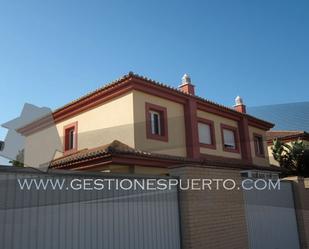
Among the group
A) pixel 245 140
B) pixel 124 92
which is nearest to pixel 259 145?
pixel 245 140

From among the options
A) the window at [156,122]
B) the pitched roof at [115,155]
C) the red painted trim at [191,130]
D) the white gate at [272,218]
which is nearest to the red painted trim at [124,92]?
the red painted trim at [191,130]

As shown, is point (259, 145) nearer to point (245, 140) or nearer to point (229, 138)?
point (245, 140)

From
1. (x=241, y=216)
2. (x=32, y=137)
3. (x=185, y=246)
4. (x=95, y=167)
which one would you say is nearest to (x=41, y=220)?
(x=185, y=246)

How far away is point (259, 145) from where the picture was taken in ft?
71.3

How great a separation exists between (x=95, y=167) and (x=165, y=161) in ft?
8.93

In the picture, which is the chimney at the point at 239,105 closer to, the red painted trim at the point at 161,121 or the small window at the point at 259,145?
the small window at the point at 259,145

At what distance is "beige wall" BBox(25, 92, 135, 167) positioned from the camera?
13766mm

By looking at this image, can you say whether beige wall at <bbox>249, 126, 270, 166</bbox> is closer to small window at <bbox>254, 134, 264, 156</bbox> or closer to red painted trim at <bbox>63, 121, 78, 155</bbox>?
small window at <bbox>254, 134, 264, 156</bbox>

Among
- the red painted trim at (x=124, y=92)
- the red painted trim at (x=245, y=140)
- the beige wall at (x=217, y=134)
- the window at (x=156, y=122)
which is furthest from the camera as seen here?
the red painted trim at (x=245, y=140)

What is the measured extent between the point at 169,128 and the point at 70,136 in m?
5.27

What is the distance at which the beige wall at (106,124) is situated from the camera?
1377cm

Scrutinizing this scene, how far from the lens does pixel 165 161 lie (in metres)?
13.1

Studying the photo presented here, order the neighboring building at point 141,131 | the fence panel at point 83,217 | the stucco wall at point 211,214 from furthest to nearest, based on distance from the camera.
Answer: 1. the neighboring building at point 141,131
2. the stucco wall at point 211,214
3. the fence panel at point 83,217

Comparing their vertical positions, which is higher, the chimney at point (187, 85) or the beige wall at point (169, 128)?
the chimney at point (187, 85)
